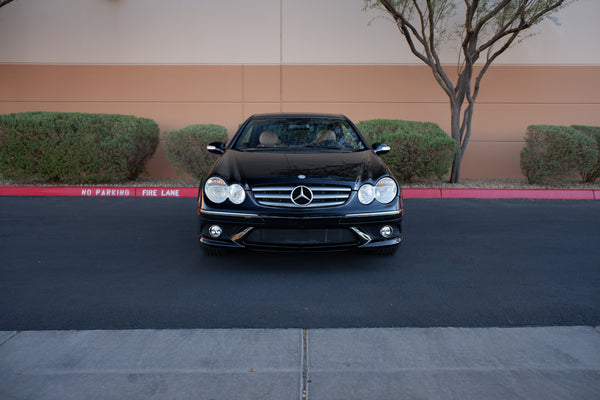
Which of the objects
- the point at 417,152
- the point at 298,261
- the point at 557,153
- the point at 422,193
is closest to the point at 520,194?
→ the point at 557,153

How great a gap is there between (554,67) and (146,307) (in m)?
11.0

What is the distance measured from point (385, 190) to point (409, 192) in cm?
455

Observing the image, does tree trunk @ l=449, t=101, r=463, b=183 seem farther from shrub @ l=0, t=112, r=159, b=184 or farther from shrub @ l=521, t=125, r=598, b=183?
shrub @ l=0, t=112, r=159, b=184

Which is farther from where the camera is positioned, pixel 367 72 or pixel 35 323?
pixel 367 72

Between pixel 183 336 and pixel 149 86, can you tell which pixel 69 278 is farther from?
pixel 149 86

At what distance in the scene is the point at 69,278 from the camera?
4.16m

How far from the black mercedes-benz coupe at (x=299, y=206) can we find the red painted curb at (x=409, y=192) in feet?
14.5

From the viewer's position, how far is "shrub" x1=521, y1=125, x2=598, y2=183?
30.4ft

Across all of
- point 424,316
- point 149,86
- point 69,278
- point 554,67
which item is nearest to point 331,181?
point 424,316

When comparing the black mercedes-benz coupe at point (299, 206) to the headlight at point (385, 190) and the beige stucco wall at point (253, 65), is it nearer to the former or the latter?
the headlight at point (385, 190)

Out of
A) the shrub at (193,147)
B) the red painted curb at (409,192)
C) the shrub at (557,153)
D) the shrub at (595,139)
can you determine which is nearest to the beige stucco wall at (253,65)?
the shrub at (595,139)

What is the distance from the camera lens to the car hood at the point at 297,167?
425 cm

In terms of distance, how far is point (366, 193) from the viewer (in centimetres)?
424

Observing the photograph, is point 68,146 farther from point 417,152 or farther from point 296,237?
point 296,237
